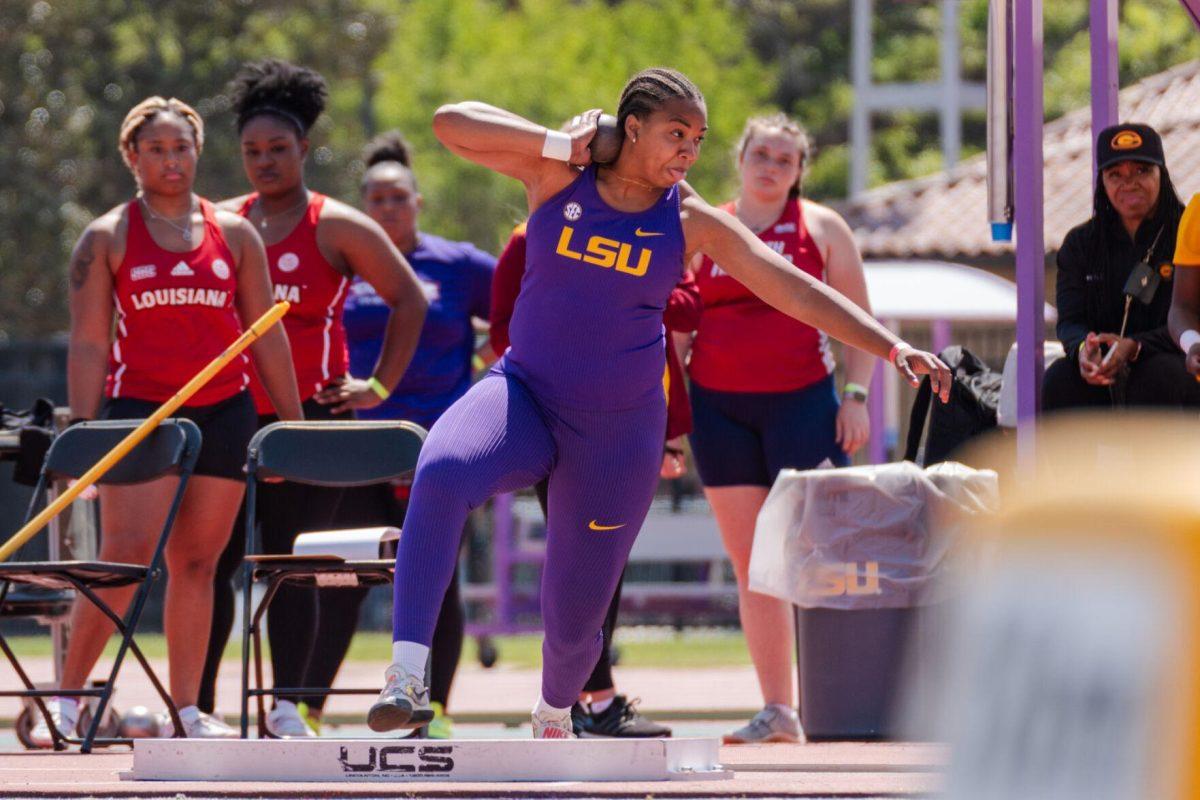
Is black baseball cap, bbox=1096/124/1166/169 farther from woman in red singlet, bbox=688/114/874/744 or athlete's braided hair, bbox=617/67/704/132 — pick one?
athlete's braided hair, bbox=617/67/704/132

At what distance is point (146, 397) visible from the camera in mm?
7301

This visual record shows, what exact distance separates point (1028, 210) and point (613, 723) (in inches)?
87.1

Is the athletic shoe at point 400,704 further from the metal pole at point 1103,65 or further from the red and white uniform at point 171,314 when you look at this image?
the metal pole at point 1103,65

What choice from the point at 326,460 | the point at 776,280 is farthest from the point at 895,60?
the point at 776,280

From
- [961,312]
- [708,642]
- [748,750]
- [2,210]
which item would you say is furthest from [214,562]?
[2,210]

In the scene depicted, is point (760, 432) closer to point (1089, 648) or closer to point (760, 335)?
point (760, 335)

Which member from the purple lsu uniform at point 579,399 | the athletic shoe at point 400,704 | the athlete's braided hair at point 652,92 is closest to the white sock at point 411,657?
the athletic shoe at point 400,704

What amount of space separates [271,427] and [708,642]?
33.8 ft

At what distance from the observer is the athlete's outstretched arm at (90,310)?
716cm

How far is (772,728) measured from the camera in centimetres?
739

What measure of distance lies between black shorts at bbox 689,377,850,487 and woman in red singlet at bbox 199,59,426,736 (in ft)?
3.60

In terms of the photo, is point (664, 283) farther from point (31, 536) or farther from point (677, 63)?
point (677, 63)

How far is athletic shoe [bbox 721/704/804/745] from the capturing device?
7.32 metres

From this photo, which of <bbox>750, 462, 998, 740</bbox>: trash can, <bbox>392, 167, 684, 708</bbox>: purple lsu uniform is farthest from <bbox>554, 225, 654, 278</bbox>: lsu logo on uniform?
<bbox>750, 462, 998, 740</bbox>: trash can
